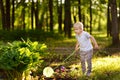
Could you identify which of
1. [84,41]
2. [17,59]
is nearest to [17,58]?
[17,59]

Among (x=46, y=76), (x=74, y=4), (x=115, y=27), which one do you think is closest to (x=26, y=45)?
(x=46, y=76)

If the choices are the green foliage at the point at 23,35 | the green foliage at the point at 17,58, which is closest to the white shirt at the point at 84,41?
the green foliage at the point at 17,58

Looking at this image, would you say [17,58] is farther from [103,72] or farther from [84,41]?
[103,72]

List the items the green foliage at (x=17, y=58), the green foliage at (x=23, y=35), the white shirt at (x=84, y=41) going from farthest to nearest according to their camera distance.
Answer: the green foliage at (x=23, y=35), the white shirt at (x=84, y=41), the green foliage at (x=17, y=58)

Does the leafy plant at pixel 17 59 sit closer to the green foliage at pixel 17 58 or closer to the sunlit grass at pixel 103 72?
the green foliage at pixel 17 58

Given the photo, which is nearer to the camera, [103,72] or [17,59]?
[17,59]

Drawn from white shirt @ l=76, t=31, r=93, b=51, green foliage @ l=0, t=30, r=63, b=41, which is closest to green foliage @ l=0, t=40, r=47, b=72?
white shirt @ l=76, t=31, r=93, b=51

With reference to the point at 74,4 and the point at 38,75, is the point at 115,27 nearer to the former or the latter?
the point at 38,75

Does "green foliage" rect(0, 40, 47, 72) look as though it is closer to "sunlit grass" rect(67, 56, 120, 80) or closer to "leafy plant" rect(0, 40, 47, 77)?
"leafy plant" rect(0, 40, 47, 77)

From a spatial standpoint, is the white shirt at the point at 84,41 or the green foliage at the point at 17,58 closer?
the green foliage at the point at 17,58

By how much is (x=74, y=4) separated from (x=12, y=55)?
2857 cm

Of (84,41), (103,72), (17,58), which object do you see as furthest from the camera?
(103,72)

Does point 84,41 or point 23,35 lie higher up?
point 84,41

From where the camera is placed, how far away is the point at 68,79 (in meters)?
10.9
